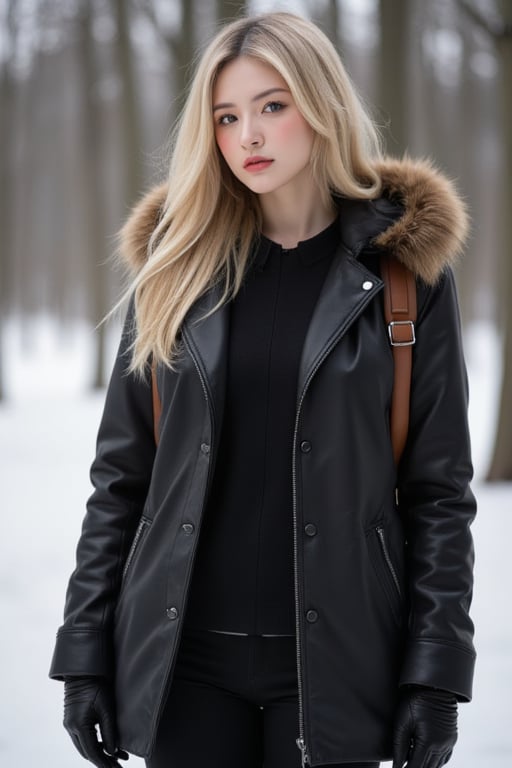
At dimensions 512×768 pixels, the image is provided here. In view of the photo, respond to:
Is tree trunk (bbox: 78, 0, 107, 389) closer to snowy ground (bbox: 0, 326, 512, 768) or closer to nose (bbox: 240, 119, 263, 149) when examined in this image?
snowy ground (bbox: 0, 326, 512, 768)

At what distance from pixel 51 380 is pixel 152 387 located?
58.9 ft

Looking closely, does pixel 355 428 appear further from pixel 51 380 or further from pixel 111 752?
pixel 51 380

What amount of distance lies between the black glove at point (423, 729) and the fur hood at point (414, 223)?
3.09 ft

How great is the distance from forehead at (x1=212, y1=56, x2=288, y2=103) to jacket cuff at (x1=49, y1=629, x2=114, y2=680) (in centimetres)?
136

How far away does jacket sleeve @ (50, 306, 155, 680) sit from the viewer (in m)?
2.47

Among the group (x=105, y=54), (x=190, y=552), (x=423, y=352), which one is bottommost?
(x=190, y=552)

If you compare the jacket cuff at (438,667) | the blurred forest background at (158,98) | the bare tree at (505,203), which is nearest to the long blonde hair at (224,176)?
the blurred forest background at (158,98)

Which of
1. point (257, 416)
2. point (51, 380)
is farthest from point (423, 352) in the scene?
point (51, 380)

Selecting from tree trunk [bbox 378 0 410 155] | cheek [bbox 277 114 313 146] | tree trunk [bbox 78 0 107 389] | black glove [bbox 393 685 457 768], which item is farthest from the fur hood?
tree trunk [bbox 78 0 107 389]

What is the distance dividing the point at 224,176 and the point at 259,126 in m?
0.30

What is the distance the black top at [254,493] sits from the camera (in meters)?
2.32

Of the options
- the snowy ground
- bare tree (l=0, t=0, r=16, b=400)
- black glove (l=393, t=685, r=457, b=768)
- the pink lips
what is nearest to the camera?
black glove (l=393, t=685, r=457, b=768)

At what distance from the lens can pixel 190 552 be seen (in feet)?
7.59

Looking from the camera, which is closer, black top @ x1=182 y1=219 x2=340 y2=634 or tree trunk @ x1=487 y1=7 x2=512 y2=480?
black top @ x1=182 y1=219 x2=340 y2=634
